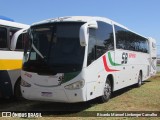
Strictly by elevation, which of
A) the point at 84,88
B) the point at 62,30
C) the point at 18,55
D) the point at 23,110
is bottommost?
the point at 23,110

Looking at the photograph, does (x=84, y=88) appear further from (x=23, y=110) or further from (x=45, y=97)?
(x=23, y=110)

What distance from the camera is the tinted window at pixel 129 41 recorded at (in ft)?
46.6

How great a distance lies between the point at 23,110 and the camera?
11.0 m

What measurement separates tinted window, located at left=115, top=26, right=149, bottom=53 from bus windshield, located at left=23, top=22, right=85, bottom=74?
3993mm

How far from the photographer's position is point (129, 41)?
641 inches

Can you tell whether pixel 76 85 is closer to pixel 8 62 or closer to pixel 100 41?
pixel 100 41

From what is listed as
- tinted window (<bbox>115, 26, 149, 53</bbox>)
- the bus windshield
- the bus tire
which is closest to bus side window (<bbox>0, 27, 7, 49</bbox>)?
the bus windshield

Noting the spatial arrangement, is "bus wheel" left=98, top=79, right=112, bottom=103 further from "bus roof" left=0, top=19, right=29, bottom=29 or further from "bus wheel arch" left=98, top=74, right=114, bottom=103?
"bus roof" left=0, top=19, right=29, bottom=29

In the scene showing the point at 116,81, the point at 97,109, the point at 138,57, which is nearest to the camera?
the point at 97,109

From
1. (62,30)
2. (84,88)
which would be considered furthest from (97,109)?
(62,30)

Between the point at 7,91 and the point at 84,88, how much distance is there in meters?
3.29

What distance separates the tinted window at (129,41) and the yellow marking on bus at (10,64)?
4367mm

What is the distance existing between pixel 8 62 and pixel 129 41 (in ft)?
22.8

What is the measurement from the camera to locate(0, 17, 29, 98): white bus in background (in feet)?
37.6
